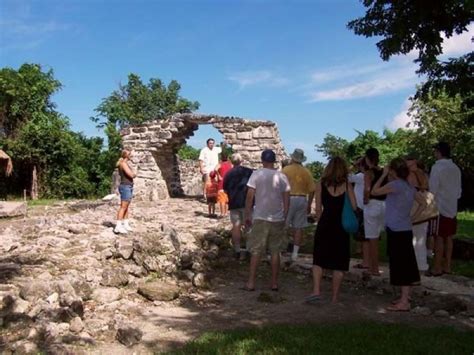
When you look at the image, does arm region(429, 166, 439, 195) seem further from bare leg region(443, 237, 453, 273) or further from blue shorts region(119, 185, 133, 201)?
blue shorts region(119, 185, 133, 201)

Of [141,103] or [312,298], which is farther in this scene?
[141,103]

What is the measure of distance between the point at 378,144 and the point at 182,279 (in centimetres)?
1801

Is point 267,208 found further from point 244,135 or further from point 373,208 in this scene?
point 244,135

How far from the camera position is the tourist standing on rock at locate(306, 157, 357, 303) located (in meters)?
5.48

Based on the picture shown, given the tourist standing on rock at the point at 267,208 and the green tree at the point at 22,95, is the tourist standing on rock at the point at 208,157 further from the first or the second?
the green tree at the point at 22,95

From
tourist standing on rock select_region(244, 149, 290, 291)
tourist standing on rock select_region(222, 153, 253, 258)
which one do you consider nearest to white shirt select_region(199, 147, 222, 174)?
tourist standing on rock select_region(222, 153, 253, 258)

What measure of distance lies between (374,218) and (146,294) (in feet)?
10.2

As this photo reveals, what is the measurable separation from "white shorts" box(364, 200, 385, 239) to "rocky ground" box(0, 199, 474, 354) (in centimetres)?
60

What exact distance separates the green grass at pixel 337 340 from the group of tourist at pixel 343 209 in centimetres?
90

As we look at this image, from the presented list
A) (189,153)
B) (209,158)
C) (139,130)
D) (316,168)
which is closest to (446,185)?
(209,158)

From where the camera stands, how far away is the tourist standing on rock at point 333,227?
5.48 m

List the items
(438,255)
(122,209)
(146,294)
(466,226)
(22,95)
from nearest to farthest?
(146,294), (438,255), (122,209), (466,226), (22,95)

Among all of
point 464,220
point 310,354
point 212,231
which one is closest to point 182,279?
point 212,231

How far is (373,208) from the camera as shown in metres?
6.54
